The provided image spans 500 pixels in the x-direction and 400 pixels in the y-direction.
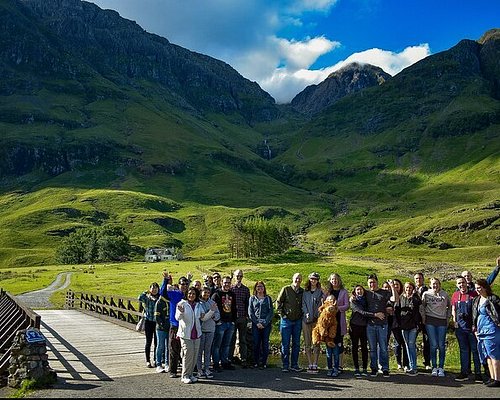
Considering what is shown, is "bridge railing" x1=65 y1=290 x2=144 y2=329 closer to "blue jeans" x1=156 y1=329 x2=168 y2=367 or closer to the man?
"blue jeans" x1=156 y1=329 x2=168 y2=367

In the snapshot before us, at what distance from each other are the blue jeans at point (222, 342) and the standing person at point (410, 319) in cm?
567

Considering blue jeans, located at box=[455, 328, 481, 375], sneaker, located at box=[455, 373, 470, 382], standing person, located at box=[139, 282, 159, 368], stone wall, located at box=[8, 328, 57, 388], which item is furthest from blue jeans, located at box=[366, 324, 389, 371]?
stone wall, located at box=[8, 328, 57, 388]

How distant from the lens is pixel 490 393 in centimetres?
1216

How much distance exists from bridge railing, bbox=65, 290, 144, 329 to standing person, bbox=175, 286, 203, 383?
7310mm

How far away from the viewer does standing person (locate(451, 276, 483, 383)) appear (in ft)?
46.3

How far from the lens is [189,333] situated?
556 inches

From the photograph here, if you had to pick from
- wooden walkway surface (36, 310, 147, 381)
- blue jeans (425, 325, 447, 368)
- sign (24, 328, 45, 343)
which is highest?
sign (24, 328, 45, 343)

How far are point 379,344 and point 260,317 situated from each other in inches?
155

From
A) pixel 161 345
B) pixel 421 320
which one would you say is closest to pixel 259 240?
pixel 161 345

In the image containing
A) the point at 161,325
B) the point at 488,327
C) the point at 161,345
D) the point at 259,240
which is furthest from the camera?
the point at 259,240

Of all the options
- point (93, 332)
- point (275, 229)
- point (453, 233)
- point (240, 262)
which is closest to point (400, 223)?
point (453, 233)

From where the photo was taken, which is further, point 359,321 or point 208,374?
point 359,321

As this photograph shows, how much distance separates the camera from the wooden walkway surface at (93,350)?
15.5 meters

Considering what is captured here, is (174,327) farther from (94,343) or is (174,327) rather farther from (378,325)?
(94,343)
